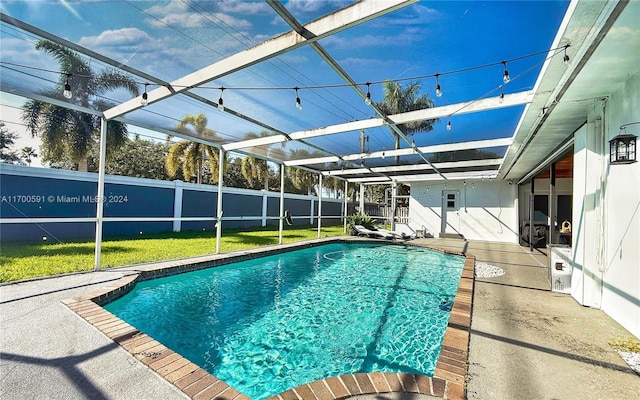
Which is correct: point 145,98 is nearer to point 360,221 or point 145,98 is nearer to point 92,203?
point 92,203

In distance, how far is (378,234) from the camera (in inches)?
516

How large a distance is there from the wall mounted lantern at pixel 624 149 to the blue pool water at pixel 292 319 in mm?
2859

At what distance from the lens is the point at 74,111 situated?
44.5 feet

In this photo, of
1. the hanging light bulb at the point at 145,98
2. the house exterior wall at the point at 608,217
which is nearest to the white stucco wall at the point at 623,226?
the house exterior wall at the point at 608,217

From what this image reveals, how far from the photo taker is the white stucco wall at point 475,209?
42.0 feet

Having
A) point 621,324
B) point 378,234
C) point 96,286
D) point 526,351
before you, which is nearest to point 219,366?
point 96,286

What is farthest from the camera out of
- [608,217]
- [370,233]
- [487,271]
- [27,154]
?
[27,154]

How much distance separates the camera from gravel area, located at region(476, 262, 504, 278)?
5906mm

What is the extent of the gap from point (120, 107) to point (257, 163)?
15.3 meters

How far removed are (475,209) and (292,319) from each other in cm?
1233

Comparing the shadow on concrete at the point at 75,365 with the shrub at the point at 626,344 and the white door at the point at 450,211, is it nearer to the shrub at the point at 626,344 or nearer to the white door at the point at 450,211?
the shrub at the point at 626,344

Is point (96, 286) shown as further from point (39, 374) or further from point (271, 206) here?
point (271, 206)

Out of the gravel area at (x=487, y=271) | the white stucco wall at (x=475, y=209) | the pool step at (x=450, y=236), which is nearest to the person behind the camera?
the gravel area at (x=487, y=271)

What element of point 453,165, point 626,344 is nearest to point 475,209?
point 453,165
